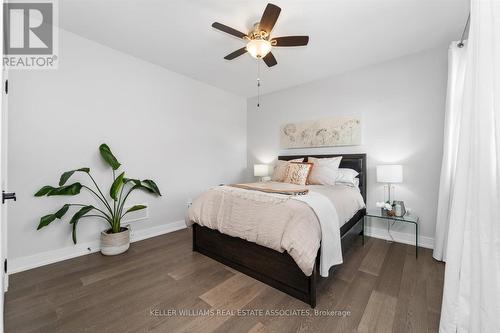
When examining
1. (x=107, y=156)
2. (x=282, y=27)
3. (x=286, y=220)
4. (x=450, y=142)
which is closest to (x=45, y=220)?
(x=107, y=156)

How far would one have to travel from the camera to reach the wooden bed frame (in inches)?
68.8

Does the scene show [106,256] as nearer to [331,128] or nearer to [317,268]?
[317,268]

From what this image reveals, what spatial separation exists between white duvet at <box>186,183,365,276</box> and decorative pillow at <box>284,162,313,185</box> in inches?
26.7

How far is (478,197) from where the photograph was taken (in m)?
1.06

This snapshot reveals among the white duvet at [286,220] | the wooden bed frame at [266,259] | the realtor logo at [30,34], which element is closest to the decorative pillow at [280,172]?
the white duvet at [286,220]

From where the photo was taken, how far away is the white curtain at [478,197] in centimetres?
99

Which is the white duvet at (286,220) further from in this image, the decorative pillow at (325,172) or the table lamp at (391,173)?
the table lamp at (391,173)

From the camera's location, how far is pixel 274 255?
1912 millimetres

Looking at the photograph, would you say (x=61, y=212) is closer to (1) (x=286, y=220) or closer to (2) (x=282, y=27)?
(1) (x=286, y=220)

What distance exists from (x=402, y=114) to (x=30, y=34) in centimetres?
471

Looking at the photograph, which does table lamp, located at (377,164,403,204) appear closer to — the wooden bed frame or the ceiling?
the wooden bed frame

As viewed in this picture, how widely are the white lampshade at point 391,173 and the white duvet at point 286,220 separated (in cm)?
71

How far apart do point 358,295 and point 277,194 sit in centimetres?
112

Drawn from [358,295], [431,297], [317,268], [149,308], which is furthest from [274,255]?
[431,297]
